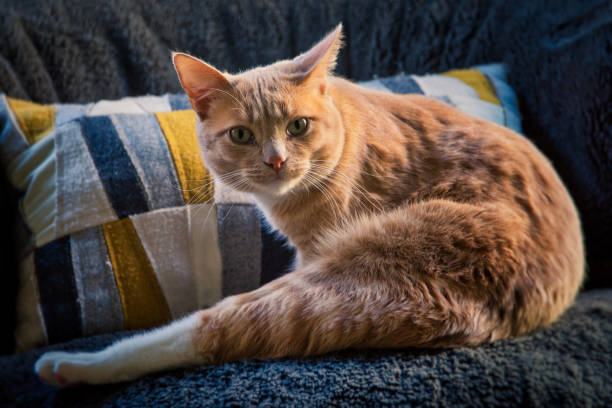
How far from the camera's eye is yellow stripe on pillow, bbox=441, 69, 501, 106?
1255mm

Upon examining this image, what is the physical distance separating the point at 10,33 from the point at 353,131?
1084 millimetres

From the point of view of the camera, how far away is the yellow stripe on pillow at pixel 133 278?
37.4 inches

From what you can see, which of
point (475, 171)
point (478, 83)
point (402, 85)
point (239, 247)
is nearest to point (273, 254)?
point (239, 247)

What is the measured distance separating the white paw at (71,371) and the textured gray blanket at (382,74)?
2cm

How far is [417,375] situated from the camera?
0.65 metres

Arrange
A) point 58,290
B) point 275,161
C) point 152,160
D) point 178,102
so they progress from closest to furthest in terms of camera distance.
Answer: point 275,161, point 58,290, point 152,160, point 178,102

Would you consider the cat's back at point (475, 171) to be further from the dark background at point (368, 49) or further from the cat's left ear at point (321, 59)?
the dark background at point (368, 49)

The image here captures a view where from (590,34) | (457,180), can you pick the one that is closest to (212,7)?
(457,180)

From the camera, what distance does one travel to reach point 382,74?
152cm

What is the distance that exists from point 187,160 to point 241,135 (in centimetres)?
27

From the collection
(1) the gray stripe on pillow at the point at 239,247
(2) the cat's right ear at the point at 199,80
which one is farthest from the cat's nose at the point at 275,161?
(1) the gray stripe on pillow at the point at 239,247

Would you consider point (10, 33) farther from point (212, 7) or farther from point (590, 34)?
point (590, 34)

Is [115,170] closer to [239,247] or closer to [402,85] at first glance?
[239,247]

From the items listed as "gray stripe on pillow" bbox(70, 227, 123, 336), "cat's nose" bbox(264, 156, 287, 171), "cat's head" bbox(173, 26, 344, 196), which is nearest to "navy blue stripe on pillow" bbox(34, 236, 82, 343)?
"gray stripe on pillow" bbox(70, 227, 123, 336)
